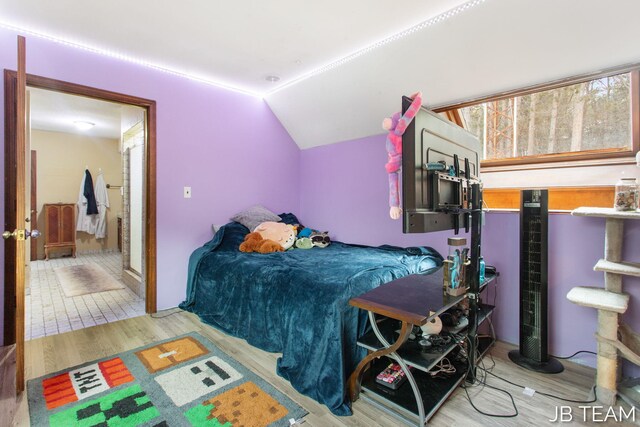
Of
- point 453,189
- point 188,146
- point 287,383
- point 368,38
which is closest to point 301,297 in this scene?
point 287,383

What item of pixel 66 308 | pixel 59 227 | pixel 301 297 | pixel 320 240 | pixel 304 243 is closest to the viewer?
pixel 301 297

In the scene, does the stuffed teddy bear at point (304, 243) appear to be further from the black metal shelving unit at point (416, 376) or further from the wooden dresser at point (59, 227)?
the wooden dresser at point (59, 227)

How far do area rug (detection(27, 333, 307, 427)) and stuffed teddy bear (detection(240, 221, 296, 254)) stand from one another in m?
1.02

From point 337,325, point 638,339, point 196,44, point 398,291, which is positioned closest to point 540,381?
point 638,339

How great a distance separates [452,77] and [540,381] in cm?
212

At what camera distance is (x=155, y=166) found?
2967 millimetres

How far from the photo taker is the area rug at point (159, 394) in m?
1.59

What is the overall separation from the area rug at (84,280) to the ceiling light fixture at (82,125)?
7.45 ft

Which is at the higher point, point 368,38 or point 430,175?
point 368,38

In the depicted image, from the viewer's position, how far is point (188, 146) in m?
3.18

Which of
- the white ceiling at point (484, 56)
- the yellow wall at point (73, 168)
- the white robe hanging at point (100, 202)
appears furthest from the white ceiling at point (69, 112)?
the white ceiling at point (484, 56)

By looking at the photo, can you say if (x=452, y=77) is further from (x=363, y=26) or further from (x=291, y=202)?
(x=291, y=202)

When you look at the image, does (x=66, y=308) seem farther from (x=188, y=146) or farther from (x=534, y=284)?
(x=534, y=284)

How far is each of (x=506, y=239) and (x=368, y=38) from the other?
6.01 ft
